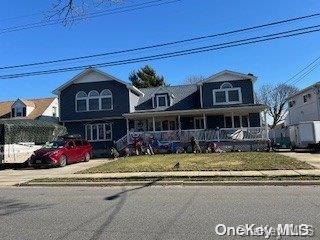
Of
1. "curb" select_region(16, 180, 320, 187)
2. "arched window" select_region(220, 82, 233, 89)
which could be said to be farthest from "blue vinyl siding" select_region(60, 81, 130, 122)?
"curb" select_region(16, 180, 320, 187)

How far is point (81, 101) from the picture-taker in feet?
119

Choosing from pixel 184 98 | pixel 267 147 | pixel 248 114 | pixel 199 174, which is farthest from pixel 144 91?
pixel 199 174

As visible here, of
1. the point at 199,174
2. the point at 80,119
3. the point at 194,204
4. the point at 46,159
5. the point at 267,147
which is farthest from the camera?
the point at 80,119

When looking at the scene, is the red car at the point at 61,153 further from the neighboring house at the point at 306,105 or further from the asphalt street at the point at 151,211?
the neighboring house at the point at 306,105

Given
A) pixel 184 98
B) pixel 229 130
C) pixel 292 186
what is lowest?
pixel 292 186

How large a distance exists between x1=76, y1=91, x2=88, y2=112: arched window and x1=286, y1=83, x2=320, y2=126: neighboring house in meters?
21.4

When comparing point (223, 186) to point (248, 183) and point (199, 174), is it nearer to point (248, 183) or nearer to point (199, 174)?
point (248, 183)

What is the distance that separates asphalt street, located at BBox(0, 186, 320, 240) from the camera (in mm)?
7349

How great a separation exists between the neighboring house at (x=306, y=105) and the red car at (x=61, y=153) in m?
22.9

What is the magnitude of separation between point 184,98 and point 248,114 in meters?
6.09

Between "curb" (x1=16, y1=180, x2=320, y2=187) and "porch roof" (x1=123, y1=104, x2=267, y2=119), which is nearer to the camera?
"curb" (x1=16, y1=180, x2=320, y2=187)

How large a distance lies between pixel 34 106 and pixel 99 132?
1214 cm

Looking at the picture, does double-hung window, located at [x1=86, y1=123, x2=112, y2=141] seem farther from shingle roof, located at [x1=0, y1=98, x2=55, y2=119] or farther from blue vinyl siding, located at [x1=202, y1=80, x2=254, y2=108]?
blue vinyl siding, located at [x1=202, y1=80, x2=254, y2=108]

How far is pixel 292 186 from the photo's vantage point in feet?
43.0
